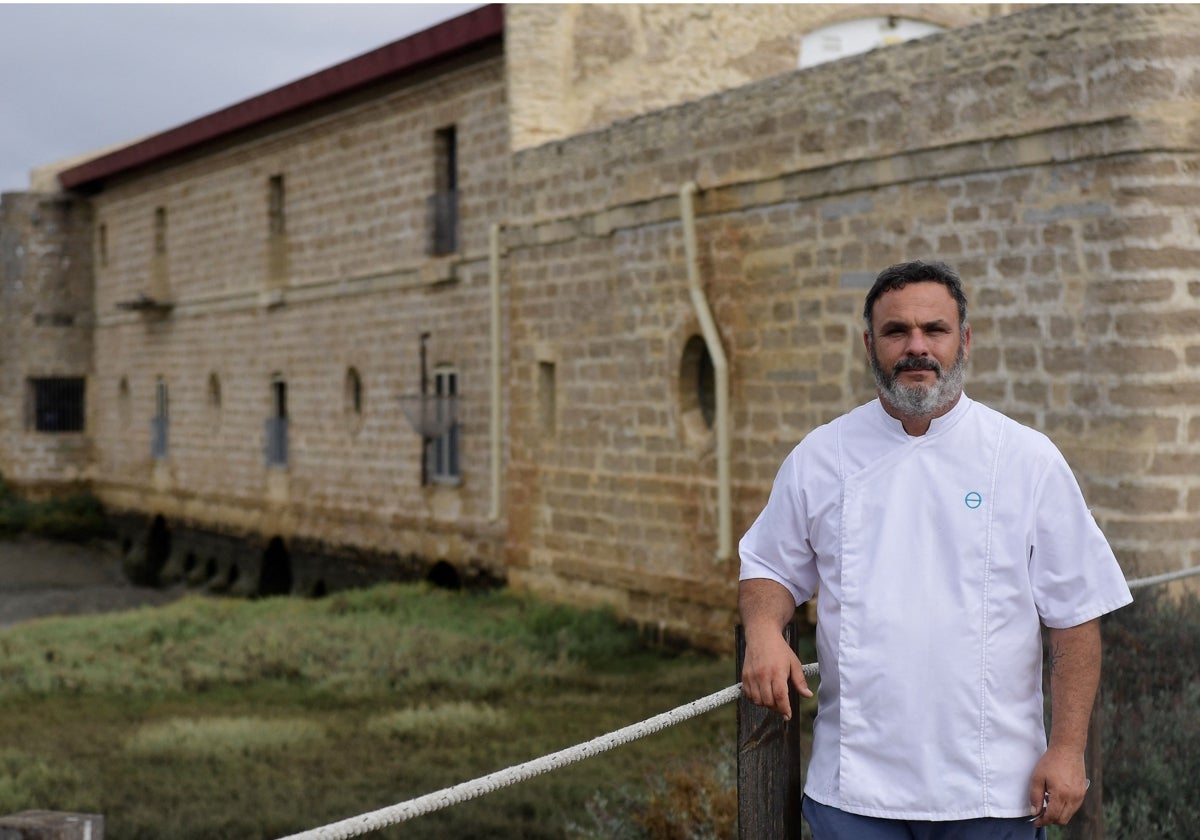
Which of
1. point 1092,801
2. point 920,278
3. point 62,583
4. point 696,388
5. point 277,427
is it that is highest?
point 920,278

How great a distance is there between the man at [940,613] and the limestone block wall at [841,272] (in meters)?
5.98

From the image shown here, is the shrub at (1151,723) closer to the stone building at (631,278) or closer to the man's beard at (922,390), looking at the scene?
the stone building at (631,278)

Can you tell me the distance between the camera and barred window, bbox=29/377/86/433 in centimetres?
3067

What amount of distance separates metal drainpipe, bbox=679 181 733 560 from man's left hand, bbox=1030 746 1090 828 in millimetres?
8884

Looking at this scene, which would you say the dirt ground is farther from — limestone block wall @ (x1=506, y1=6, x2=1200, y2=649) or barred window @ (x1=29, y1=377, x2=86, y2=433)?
limestone block wall @ (x1=506, y1=6, x2=1200, y2=649)

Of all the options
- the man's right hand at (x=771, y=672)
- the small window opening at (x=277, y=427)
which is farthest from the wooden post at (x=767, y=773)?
the small window opening at (x=277, y=427)

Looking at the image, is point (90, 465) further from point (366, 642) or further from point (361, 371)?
point (366, 642)

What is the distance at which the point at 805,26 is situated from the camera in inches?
704

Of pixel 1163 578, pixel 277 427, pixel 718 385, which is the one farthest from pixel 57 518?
pixel 1163 578

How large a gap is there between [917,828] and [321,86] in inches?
709

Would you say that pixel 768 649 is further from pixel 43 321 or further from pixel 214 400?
pixel 43 321

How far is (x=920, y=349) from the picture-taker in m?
3.50

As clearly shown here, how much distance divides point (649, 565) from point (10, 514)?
1920cm

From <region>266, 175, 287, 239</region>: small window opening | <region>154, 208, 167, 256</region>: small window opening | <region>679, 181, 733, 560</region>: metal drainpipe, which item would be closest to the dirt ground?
<region>154, 208, 167, 256</region>: small window opening
